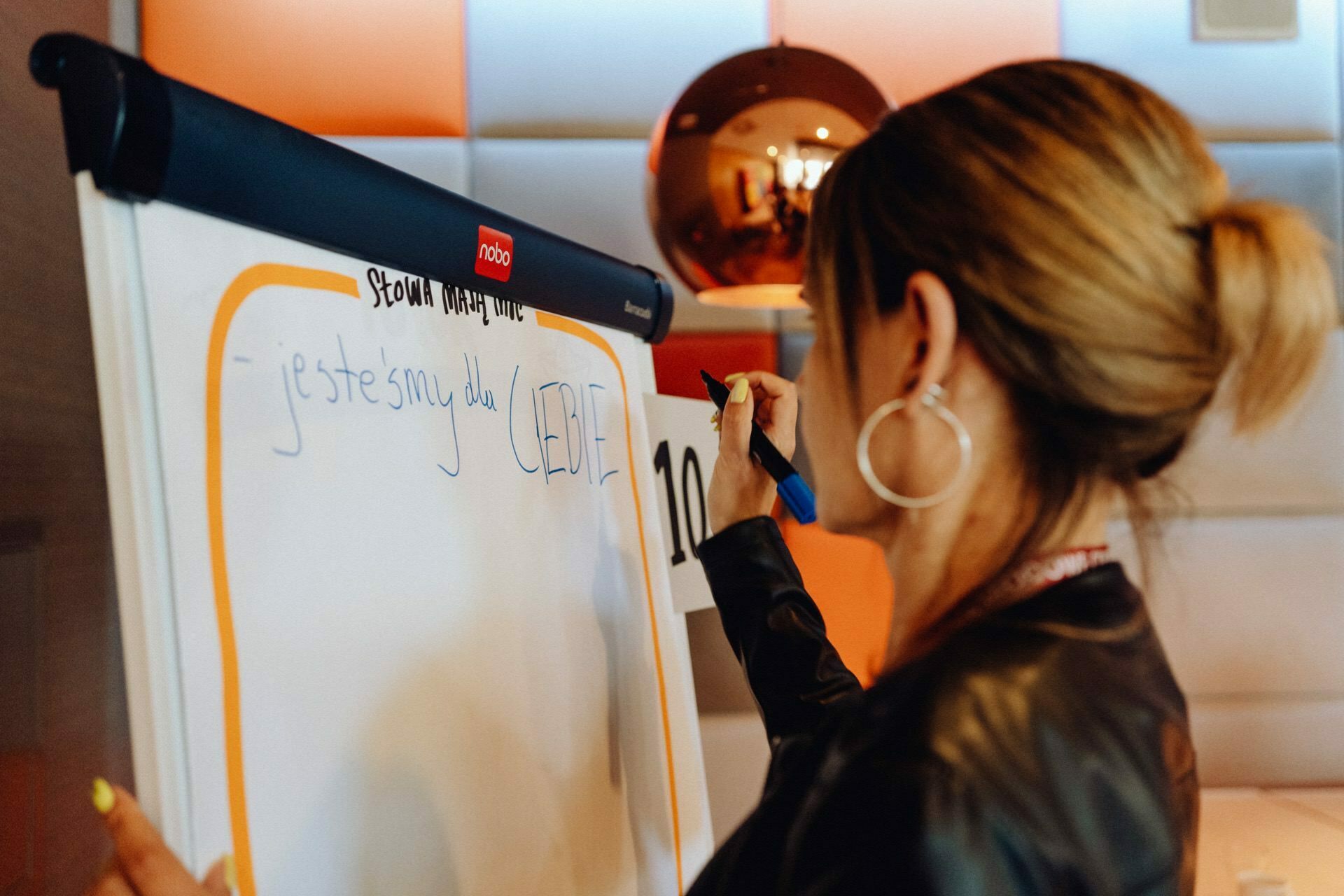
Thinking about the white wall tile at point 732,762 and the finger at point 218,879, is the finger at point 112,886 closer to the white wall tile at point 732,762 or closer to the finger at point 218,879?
the finger at point 218,879

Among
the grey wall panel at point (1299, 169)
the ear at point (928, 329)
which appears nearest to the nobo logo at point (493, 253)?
the ear at point (928, 329)

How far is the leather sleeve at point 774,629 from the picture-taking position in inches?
34.0

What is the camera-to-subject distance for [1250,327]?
1.71ft

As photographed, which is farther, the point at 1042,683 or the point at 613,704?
the point at 613,704

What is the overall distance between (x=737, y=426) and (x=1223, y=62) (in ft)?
4.08

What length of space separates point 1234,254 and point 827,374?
0.79ft

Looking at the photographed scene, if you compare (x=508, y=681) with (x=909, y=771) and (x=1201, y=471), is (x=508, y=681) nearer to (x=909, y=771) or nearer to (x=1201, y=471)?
(x=909, y=771)

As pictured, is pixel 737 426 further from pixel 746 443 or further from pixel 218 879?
pixel 218 879

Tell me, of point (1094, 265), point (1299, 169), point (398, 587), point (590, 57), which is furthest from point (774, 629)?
point (1299, 169)

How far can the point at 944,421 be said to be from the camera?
560 mm

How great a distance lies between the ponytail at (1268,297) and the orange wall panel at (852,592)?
996mm

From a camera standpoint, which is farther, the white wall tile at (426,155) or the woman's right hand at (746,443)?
the white wall tile at (426,155)

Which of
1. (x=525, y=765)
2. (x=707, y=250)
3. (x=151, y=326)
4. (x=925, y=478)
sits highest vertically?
(x=707, y=250)

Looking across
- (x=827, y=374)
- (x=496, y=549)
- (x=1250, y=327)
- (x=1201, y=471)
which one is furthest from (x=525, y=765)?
(x=1201, y=471)
